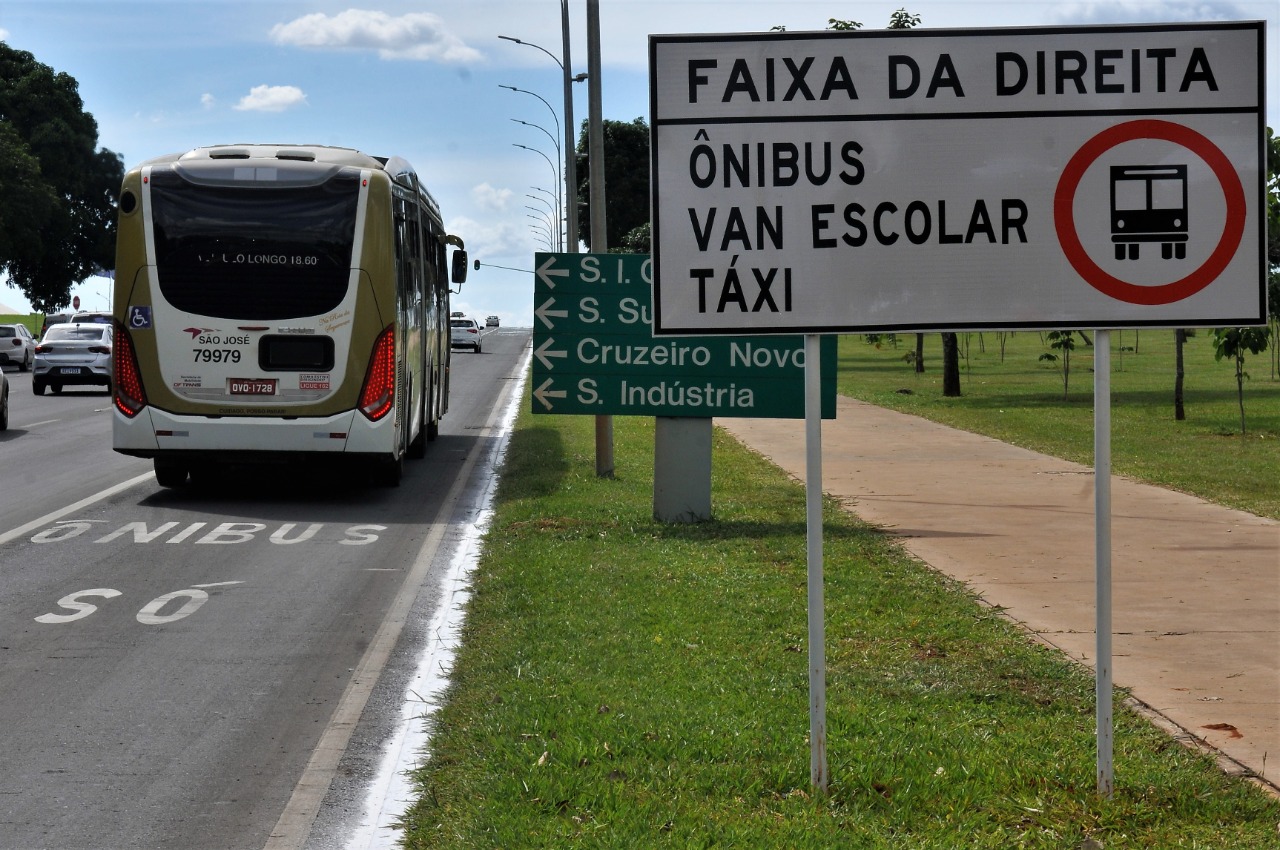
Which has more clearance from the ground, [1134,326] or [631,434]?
[1134,326]

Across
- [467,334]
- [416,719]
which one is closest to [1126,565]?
[416,719]

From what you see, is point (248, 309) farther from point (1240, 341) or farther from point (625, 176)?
point (625, 176)

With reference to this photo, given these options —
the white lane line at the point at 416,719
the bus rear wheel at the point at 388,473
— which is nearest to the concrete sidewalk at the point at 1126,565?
the white lane line at the point at 416,719

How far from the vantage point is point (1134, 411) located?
2938cm

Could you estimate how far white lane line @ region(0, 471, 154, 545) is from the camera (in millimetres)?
12654

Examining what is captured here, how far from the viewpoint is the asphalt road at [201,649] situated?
5770 mm

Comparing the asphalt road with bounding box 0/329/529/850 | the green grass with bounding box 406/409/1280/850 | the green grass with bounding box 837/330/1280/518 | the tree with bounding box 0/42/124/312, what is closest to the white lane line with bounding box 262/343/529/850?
the asphalt road with bounding box 0/329/529/850

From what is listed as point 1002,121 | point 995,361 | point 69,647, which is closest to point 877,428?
point 69,647

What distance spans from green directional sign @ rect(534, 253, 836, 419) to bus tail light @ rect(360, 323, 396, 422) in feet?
6.99

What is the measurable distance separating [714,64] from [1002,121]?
1069 millimetres

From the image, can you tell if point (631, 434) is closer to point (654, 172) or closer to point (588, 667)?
point (588, 667)

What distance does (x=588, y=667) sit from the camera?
7.51 meters

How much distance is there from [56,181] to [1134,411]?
54.7 metres

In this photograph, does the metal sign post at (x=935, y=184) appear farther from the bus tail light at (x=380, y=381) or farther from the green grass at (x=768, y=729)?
the bus tail light at (x=380, y=381)
